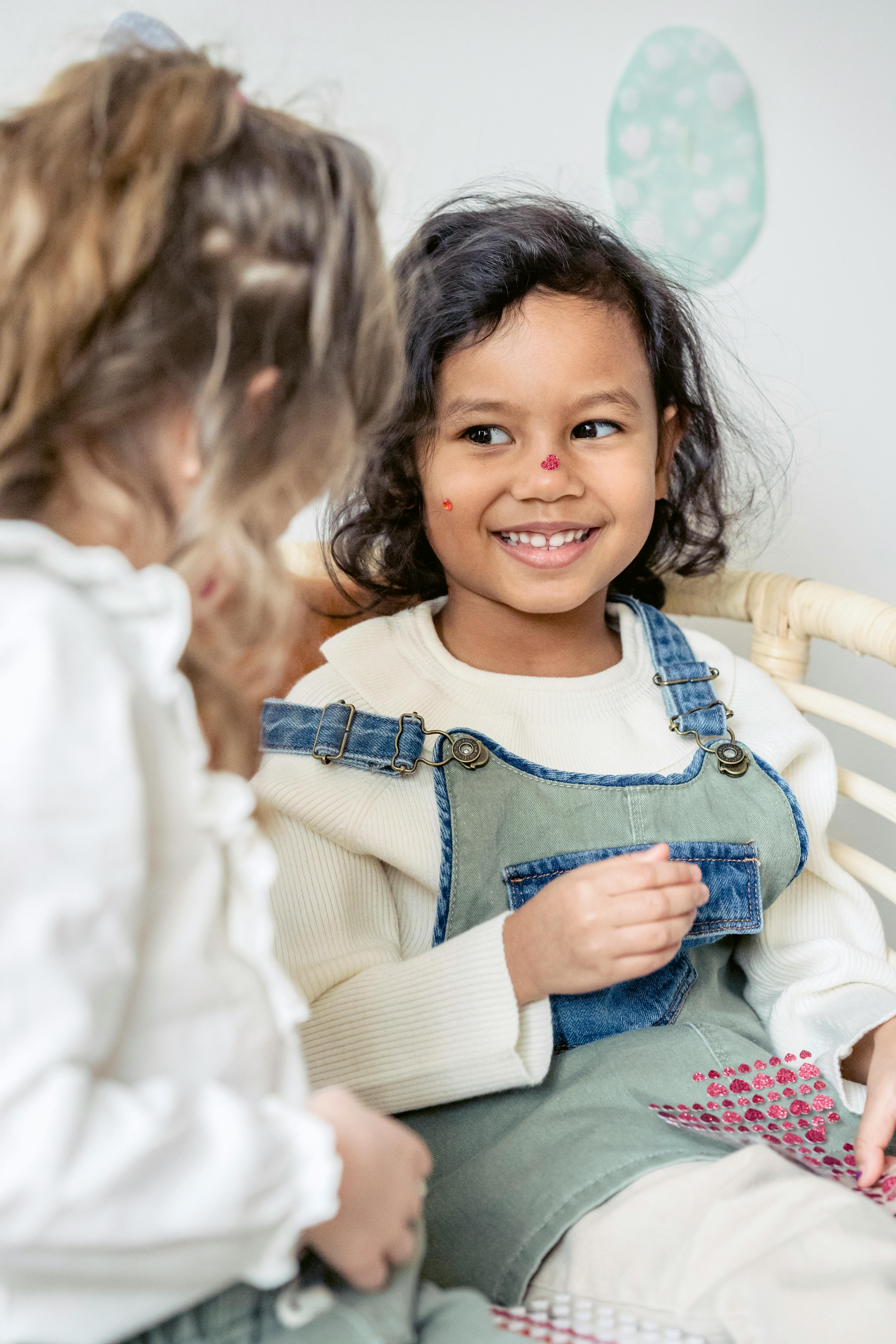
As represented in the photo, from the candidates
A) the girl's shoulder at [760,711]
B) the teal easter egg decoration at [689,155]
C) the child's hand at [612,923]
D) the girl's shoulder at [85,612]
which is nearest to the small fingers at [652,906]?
the child's hand at [612,923]

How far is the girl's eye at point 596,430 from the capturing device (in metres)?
0.88

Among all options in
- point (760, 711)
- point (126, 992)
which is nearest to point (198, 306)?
point (126, 992)

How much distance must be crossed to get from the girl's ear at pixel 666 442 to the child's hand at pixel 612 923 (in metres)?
0.39

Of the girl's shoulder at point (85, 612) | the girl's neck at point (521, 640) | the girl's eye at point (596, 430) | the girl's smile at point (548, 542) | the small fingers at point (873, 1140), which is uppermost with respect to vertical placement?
the girl's shoulder at point (85, 612)

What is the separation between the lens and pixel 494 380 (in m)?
0.85

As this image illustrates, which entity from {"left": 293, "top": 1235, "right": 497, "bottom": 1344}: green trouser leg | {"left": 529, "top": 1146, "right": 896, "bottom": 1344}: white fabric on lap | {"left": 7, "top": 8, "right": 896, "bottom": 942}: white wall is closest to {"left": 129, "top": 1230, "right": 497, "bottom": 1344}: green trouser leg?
{"left": 293, "top": 1235, "right": 497, "bottom": 1344}: green trouser leg

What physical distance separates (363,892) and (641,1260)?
11.6 inches

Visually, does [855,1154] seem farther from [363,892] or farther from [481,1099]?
[363,892]

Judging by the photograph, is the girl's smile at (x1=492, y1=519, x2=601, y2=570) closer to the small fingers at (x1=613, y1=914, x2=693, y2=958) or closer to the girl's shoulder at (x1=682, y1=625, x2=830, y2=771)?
the girl's shoulder at (x1=682, y1=625, x2=830, y2=771)

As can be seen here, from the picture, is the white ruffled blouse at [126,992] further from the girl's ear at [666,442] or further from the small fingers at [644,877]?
the girl's ear at [666,442]

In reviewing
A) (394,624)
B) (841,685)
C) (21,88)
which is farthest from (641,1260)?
(841,685)

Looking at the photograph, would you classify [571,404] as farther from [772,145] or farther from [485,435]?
[772,145]

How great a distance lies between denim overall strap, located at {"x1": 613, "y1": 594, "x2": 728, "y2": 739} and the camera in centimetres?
A: 88

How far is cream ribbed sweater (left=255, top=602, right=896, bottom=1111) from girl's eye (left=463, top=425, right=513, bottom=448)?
15 centimetres
